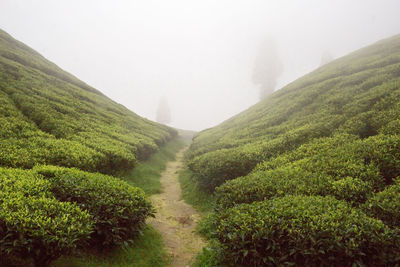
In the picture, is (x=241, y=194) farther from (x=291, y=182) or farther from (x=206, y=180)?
(x=206, y=180)

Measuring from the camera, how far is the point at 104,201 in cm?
712

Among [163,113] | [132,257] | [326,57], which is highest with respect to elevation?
[326,57]

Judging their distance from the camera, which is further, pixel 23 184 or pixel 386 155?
pixel 386 155

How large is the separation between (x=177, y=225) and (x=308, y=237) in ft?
19.8

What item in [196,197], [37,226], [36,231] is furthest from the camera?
[196,197]

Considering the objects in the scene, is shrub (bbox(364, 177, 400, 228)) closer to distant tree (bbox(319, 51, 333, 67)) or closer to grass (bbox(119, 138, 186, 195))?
grass (bbox(119, 138, 186, 195))

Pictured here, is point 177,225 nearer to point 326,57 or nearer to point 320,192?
point 320,192

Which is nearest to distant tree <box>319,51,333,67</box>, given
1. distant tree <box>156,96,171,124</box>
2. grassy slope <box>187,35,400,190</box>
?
distant tree <box>156,96,171,124</box>

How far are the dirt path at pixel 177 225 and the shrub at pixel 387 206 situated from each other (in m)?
5.85

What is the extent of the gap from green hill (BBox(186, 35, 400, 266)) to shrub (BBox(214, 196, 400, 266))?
0.02m

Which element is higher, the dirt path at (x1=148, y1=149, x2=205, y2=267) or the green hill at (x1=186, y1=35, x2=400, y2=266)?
the green hill at (x1=186, y1=35, x2=400, y2=266)

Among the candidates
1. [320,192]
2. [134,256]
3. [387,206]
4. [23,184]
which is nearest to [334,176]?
[320,192]

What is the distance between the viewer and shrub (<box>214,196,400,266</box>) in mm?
5227

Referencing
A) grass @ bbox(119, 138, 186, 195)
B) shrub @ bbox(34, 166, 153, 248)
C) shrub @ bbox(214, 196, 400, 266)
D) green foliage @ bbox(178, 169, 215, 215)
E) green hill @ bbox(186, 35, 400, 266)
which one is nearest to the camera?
shrub @ bbox(214, 196, 400, 266)
